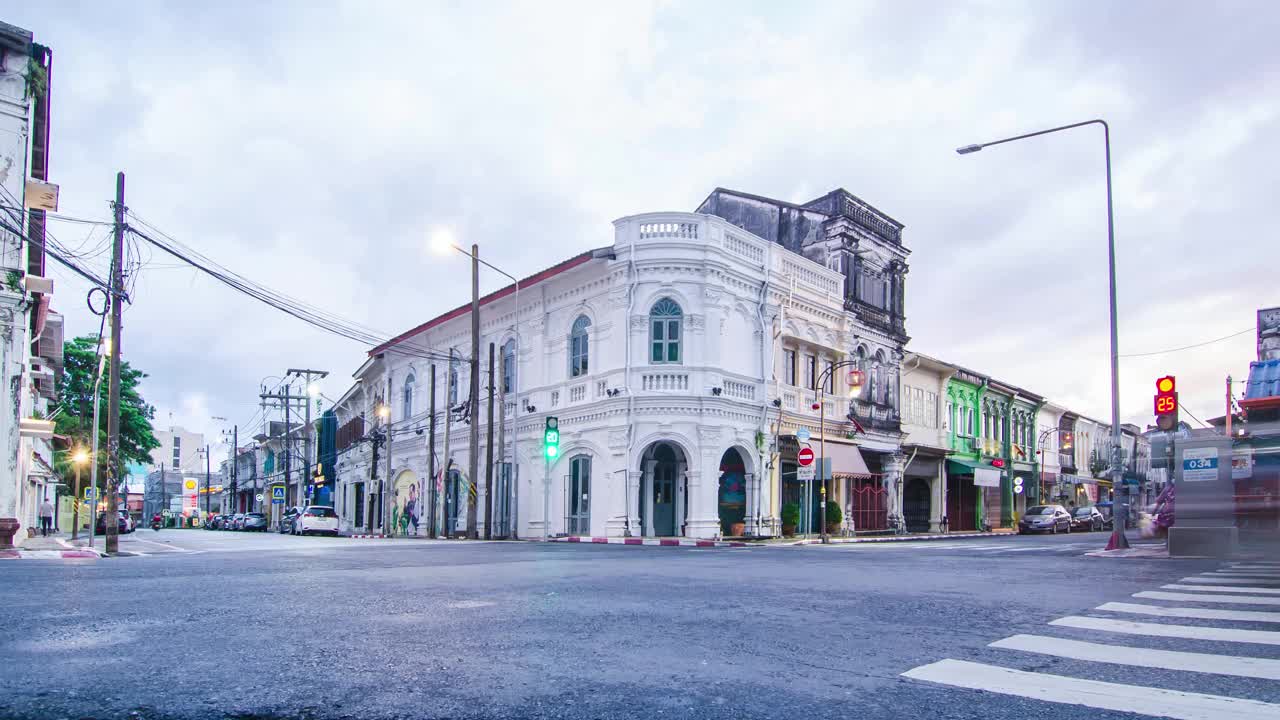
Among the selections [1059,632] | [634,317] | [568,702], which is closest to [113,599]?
[568,702]

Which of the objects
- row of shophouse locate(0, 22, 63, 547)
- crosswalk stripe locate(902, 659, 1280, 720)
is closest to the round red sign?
row of shophouse locate(0, 22, 63, 547)

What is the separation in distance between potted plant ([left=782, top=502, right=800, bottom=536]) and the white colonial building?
377 millimetres

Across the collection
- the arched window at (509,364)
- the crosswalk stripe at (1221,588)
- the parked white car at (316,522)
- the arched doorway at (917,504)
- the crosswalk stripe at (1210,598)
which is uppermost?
the arched window at (509,364)

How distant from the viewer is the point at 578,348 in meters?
30.1

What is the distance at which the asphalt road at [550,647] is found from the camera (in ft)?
11.5

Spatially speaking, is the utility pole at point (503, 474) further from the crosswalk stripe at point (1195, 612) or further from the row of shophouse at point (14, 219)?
the crosswalk stripe at point (1195, 612)

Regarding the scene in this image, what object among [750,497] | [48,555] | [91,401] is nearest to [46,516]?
[91,401]

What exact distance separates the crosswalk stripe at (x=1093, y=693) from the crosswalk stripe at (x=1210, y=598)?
4.45m

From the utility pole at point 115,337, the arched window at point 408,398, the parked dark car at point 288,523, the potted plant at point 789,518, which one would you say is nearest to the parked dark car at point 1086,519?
the potted plant at point 789,518

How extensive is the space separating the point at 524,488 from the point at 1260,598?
2605cm

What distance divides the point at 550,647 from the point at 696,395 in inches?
876

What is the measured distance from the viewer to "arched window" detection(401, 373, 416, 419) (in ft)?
138

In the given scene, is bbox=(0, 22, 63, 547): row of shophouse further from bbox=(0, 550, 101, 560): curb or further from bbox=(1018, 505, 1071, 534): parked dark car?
bbox=(1018, 505, 1071, 534): parked dark car

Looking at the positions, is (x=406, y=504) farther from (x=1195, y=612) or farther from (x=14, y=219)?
(x=1195, y=612)
